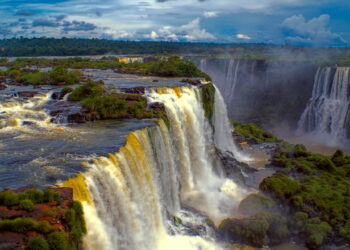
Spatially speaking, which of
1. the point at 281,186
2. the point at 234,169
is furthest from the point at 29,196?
the point at 234,169

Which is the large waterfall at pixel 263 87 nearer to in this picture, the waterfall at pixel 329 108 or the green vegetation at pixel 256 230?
the waterfall at pixel 329 108

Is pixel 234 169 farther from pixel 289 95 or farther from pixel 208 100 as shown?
pixel 289 95

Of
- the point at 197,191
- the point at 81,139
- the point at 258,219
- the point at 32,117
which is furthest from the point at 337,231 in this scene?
the point at 32,117

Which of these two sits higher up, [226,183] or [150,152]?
[150,152]

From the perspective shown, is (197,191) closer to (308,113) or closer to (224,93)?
(308,113)

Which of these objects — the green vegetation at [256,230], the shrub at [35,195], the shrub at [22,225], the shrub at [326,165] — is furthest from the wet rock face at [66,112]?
the shrub at [326,165]

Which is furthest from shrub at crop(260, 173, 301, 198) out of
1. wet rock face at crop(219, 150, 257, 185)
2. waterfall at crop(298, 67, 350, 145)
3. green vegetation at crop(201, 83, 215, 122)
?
waterfall at crop(298, 67, 350, 145)
